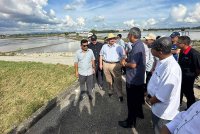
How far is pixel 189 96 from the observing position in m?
5.40

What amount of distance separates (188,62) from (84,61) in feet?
9.43

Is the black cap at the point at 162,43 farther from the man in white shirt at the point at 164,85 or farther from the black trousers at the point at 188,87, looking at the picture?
the black trousers at the point at 188,87

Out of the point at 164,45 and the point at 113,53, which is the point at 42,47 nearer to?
the point at 113,53

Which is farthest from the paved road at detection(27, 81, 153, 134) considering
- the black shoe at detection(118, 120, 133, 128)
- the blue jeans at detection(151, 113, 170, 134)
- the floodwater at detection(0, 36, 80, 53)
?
the floodwater at detection(0, 36, 80, 53)

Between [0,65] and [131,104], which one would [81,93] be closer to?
[131,104]

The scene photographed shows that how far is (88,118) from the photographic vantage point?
5.71m

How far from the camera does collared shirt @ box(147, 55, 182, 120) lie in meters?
2.92

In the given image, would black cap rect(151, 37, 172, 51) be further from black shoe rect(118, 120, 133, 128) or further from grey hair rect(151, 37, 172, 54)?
black shoe rect(118, 120, 133, 128)

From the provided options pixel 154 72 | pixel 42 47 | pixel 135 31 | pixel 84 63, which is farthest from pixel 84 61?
pixel 42 47

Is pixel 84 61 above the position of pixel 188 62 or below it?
below

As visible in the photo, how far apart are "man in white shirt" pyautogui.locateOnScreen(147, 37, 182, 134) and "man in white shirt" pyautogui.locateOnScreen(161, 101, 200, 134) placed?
1163mm

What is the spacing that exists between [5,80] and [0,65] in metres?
3.71

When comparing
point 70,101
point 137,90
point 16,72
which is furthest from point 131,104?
point 16,72

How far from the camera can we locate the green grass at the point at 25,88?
6.90m
